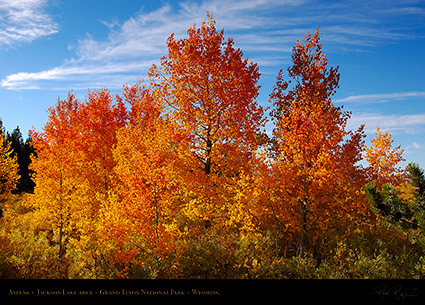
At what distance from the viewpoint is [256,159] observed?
10141 millimetres

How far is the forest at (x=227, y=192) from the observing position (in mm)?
10109

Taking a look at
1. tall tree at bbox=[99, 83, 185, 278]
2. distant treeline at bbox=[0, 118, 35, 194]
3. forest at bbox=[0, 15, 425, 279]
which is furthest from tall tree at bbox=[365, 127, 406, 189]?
distant treeline at bbox=[0, 118, 35, 194]

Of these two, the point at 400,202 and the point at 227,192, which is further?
the point at 227,192

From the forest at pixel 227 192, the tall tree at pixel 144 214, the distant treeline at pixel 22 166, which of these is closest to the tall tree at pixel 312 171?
the forest at pixel 227 192

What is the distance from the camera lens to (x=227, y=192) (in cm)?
1205

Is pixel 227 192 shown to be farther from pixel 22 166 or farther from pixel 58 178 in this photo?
pixel 22 166

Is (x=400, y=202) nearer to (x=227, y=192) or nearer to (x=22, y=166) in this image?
(x=227, y=192)
